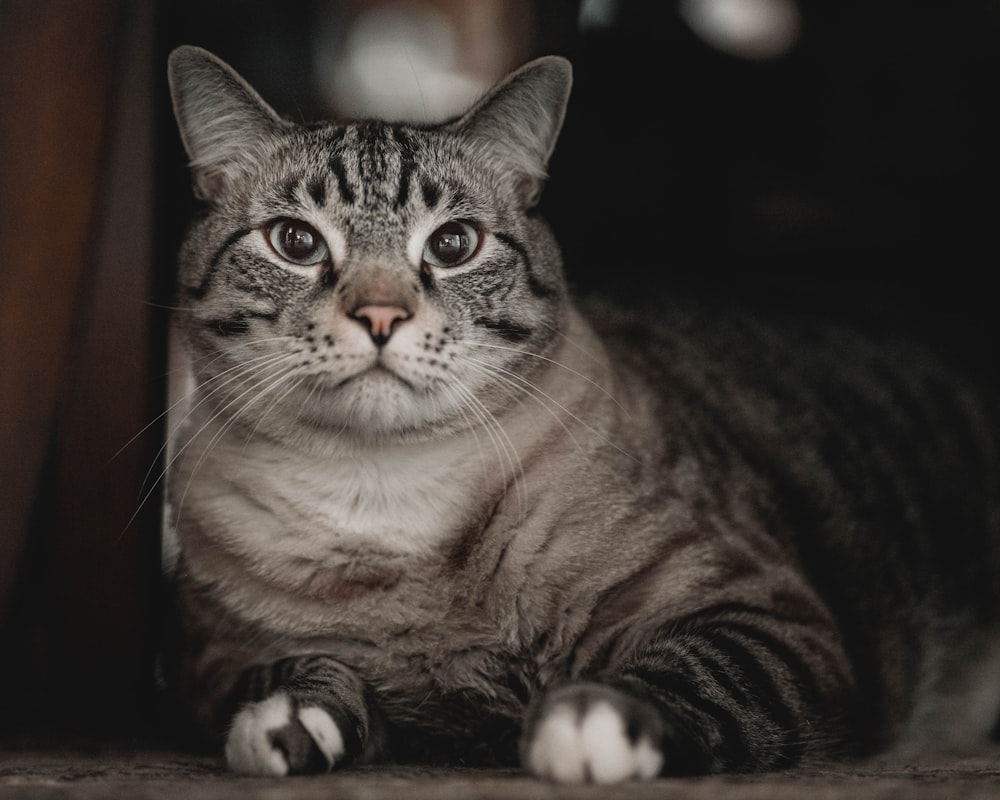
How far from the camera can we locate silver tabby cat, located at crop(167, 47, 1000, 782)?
5.04 feet

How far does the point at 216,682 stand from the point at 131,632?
0.17 meters

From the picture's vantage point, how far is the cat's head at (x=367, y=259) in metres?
1.58

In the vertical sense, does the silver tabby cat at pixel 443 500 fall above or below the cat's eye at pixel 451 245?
below

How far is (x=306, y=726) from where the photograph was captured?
1378 millimetres

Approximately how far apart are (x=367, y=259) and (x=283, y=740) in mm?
736

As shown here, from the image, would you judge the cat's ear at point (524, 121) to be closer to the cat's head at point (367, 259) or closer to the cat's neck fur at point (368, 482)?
the cat's head at point (367, 259)

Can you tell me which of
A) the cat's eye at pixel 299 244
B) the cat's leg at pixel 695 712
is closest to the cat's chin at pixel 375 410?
the cat's eye at pixel 299 244

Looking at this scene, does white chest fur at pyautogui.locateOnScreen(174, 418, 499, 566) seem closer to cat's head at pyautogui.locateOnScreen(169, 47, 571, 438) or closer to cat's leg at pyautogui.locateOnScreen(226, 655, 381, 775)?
cat's head at pyautogui.locateOnScreen(169, 47, 571, 438)

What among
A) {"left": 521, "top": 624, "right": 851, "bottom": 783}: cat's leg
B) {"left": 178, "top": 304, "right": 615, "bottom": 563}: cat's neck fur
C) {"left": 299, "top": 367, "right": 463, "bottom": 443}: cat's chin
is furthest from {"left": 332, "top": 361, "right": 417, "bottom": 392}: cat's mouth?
{"left": 521, "top": 624, "right": 851, "bottom": 783}: cat's leg

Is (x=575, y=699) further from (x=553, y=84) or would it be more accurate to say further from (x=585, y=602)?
(x=553, y=84)

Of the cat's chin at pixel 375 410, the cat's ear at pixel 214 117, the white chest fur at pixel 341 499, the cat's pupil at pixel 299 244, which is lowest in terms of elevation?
the white chest fur at pixel 341 499

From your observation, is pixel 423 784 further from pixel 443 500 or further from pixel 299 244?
pixel 299 244

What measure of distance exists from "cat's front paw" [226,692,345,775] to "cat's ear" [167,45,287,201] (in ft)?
3.13

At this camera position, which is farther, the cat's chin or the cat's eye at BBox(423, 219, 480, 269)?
the cat's eye at BBox(423, 219, 480, 269)
